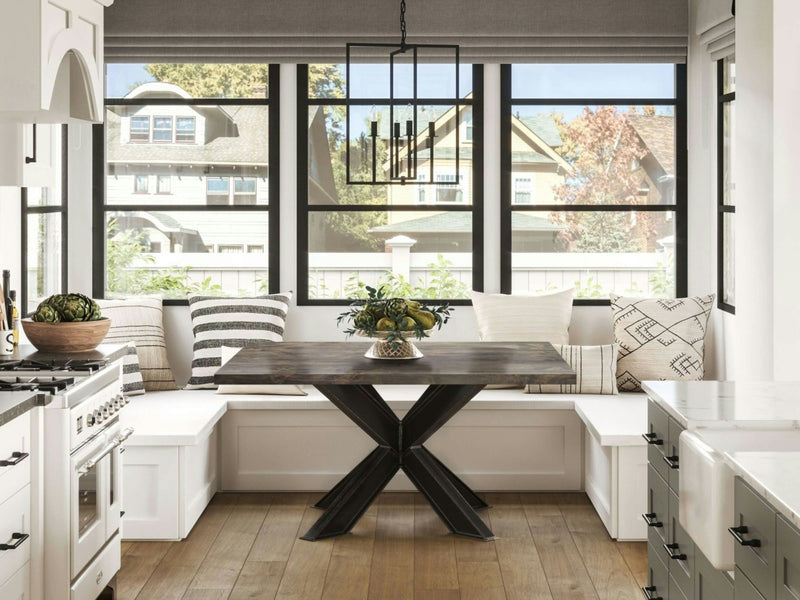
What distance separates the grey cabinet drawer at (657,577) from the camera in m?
3.14

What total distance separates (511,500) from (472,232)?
5.19 ft

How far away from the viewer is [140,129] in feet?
19.3

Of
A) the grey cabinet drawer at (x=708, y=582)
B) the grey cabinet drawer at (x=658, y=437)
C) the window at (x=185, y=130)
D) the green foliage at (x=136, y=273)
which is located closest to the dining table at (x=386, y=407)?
the grey cabinet drawer at (x=658, y=437)

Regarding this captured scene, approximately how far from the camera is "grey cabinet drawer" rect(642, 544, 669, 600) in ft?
10.3

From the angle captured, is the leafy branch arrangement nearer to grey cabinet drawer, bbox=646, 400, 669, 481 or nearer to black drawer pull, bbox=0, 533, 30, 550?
grey cabinet drawer, bbox=646, 400, 669, 481

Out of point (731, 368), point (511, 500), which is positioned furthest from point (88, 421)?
point (731, 368)

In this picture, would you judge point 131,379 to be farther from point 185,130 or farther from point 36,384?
point 36,384

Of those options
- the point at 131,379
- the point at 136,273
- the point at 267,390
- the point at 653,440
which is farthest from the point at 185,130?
the point at 653,440

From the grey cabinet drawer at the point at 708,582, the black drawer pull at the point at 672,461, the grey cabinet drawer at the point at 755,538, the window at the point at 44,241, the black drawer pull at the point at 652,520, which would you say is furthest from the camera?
the window at the point at 44,241

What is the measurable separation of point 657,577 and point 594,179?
10.2 ft

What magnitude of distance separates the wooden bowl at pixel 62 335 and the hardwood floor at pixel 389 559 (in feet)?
3.00

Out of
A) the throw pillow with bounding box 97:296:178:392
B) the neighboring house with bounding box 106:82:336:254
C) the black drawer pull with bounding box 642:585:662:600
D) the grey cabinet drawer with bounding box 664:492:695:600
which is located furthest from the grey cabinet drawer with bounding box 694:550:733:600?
the neighboring house with bounding box 106:82:336:254

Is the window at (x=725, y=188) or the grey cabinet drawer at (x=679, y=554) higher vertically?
the window at (x=725, y=188)

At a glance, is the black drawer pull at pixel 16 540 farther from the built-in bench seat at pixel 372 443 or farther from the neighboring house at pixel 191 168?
the neighboring house at pixel 191 168
